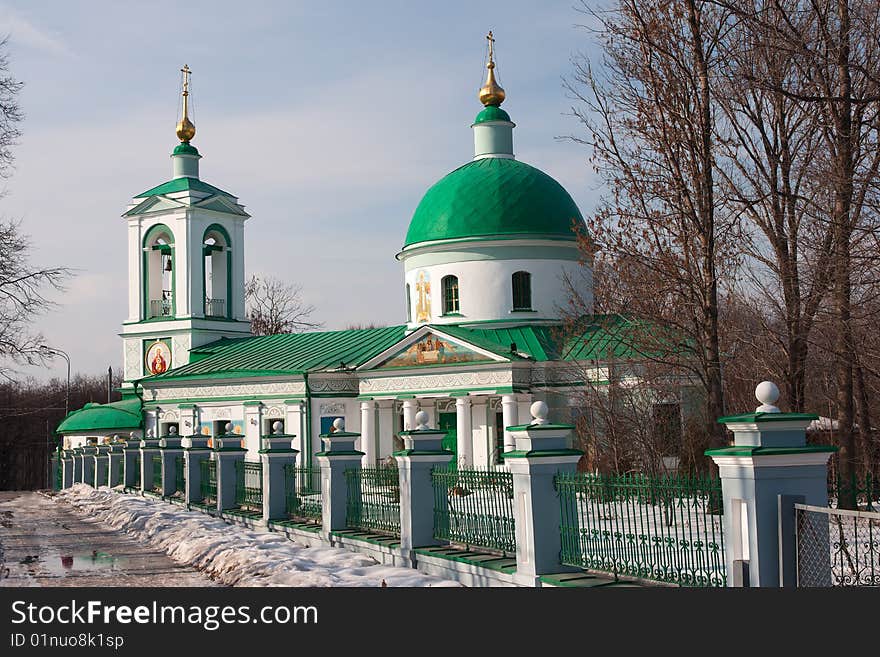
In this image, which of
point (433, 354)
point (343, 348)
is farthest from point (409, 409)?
point (343, 348)

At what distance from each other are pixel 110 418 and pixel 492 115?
16.7m

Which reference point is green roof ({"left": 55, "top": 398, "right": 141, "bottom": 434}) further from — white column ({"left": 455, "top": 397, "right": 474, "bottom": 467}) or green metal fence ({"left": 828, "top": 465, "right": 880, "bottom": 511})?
green metal fence ({"left": 828, "top": 465, "right": 880, "bottom": 511})

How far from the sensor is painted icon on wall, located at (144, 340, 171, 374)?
34750mm

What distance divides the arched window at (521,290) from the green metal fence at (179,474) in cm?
1052

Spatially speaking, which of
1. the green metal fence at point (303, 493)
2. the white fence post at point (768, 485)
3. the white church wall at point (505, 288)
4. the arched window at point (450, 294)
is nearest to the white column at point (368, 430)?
the arched window at point (450, 294)

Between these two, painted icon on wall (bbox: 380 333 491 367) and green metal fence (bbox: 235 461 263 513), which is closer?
green metal fence (bbox: 235 461 263 513)

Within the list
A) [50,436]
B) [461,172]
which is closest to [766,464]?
[461,172]

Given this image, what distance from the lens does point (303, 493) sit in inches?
640

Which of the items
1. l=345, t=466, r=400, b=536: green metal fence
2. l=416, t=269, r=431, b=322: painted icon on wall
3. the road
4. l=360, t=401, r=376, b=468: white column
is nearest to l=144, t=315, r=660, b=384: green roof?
Answer: l=416, t=269, r=431, b=322: painted icon on wall

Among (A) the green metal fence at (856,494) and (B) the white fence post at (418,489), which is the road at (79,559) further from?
(A) the green metal fence at (856,494)

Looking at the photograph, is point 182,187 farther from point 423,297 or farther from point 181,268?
point 423,297

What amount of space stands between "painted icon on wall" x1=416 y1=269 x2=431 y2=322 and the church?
0.04m

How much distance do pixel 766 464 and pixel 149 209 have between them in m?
31.0

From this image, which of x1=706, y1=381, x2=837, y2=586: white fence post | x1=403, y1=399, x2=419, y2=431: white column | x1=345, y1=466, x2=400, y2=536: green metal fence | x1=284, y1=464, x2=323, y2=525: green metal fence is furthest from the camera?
x1=403, y1=399, x2=419, y2=431: white column
